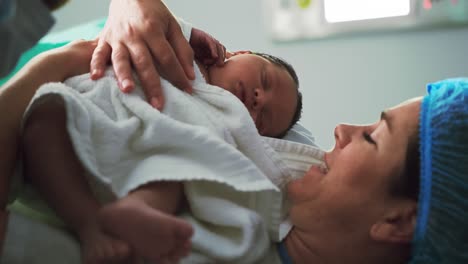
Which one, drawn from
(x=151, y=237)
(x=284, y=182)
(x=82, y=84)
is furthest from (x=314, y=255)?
(x=82, y=84)

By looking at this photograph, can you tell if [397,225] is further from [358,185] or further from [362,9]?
[362,9]

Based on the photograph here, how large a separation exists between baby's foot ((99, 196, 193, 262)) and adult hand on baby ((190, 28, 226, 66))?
0.53m

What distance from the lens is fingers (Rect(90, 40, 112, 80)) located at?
0.78 m

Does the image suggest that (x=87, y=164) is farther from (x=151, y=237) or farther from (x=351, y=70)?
(x=351, y=70)

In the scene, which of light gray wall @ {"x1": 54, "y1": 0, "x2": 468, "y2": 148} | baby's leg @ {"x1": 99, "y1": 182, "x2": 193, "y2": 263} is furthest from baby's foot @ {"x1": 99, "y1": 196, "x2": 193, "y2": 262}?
light gray wall @ {"x1": 54, "y1": 0, "x2": 468, "y2": 148}

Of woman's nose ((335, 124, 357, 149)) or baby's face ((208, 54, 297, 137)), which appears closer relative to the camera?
woman's nose ((335, 124, 357, 149))

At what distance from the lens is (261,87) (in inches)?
39.5

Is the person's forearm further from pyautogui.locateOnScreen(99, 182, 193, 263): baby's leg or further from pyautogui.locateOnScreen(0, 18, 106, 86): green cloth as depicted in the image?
pyautogui.locateOnScreen(0, 18, 106, 86): green cloth

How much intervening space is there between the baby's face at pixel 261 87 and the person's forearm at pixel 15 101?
0.33 m

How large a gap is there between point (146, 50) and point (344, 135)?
36cm

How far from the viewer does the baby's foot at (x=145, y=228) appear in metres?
0.54

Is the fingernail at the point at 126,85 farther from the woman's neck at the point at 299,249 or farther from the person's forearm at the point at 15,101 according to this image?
the woman's neck at the point at 299,249

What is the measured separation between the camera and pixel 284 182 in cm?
83

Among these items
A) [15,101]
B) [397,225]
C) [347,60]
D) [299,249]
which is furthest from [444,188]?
[347,60]
